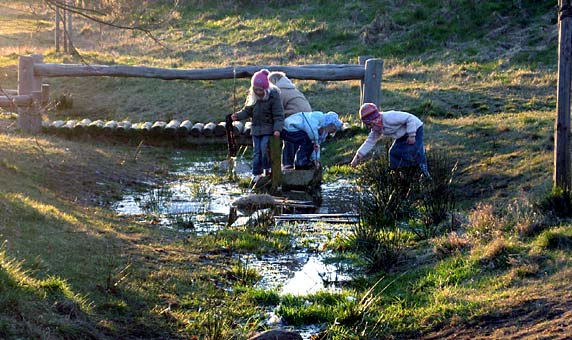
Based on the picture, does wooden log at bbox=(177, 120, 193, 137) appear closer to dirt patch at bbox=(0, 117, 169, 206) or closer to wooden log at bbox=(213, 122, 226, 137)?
wooden log at bbox=(213, 122, 226, 137)

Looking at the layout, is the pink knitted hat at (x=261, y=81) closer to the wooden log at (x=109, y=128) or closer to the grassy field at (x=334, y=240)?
the grassy field at (x=334, y=240)

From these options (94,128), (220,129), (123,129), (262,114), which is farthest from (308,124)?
(94,128)

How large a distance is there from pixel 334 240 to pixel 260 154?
405 centimetres

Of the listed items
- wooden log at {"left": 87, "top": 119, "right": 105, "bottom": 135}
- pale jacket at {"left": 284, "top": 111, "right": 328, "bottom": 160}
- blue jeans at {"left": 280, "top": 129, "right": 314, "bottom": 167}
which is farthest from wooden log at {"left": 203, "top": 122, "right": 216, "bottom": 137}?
pale jacket at {"left": 284, "top": 111, "right": 328, "bottom": 160}

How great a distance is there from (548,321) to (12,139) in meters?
10.6

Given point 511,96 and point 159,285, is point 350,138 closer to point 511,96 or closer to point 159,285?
point 511,96

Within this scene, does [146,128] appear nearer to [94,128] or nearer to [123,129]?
[123,129]

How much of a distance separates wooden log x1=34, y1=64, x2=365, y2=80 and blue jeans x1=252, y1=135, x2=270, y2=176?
3.03m

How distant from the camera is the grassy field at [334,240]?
21.0 feet

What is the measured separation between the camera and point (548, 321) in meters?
5.91

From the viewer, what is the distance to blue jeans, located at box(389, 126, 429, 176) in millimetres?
10914

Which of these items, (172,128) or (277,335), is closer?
(277,335)

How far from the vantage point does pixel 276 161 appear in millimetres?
12750

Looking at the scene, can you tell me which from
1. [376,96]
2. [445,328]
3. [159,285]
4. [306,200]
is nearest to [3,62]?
[376,96]
